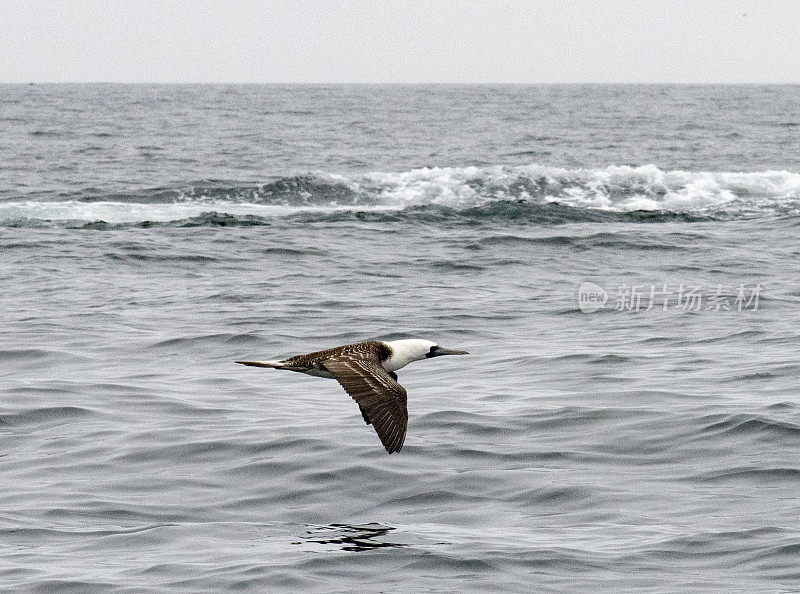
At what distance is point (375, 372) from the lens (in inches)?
371

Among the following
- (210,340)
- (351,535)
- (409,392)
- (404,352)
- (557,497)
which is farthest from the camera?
(210,340)

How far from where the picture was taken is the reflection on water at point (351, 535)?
353 inches

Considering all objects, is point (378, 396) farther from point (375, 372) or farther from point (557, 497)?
point (557, 497)

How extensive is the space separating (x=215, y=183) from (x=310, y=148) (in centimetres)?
1562

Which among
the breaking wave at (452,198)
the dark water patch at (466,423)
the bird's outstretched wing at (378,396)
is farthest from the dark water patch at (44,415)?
the breaking wave at (452,198)

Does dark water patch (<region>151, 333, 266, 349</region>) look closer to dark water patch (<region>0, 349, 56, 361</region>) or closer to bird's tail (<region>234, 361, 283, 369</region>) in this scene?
dark water patch (<region>0, 349, 56, 361</region>)

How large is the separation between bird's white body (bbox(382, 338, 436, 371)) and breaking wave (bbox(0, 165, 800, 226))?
17.3 metres

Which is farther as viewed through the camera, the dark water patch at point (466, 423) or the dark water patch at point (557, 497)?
the dark water patch at point (466, 423)

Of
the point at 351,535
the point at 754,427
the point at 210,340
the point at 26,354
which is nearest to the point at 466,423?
the point at 754,427

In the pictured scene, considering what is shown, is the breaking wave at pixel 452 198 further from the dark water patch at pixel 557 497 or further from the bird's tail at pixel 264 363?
the dark water patch at pixel 557 497

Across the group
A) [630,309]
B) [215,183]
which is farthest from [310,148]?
[630,309]

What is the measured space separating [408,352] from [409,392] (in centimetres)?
344

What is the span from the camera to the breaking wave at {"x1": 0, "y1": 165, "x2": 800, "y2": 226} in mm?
28547

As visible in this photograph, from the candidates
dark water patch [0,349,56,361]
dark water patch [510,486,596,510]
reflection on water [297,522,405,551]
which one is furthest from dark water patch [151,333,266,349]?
reflection on water [297,522,405,551]
